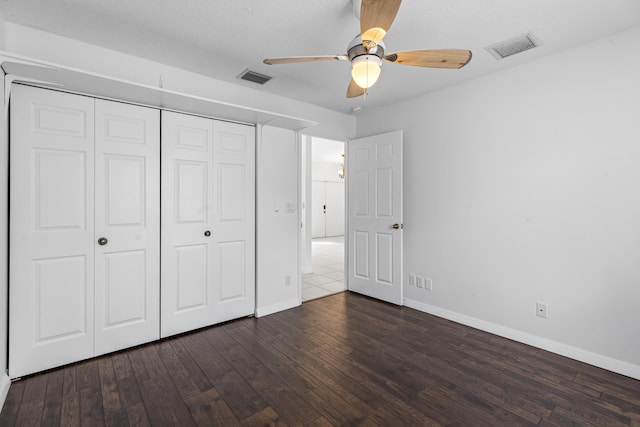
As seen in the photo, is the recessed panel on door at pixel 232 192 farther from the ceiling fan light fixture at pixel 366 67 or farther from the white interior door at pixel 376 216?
the ceiling fan light fixture at pixel 366 67

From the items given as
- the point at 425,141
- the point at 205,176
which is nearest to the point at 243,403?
the point at 205,176

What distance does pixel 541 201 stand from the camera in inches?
107

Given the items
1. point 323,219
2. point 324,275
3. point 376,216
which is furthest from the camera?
point 323,219

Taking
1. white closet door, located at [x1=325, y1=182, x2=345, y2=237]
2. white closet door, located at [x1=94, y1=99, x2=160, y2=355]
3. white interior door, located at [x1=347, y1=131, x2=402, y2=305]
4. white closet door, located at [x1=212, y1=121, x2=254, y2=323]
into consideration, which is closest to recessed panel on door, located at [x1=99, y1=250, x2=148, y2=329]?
white closet door, located at [x1=94, y1=99, x2=160, y2=355]

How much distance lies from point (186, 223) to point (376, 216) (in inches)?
92.2

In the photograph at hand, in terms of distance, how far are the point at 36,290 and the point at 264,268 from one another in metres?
→ 1.94

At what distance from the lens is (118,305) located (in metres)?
2.58

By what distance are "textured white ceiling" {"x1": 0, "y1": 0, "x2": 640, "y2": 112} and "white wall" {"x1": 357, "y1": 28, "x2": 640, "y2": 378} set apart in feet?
1.15

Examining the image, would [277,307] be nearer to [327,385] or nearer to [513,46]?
[327,385]

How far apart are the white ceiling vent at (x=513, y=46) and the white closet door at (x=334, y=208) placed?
8414 millimetres

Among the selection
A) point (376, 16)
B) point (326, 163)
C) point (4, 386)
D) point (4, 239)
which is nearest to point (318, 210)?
point (326, 163)

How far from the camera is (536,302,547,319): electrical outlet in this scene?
8.86 ft

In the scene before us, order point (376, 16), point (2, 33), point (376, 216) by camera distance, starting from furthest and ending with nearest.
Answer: point (376, 216) < point (2, 33) < point (376, 16)

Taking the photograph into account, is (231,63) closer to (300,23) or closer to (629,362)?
(300,23)
